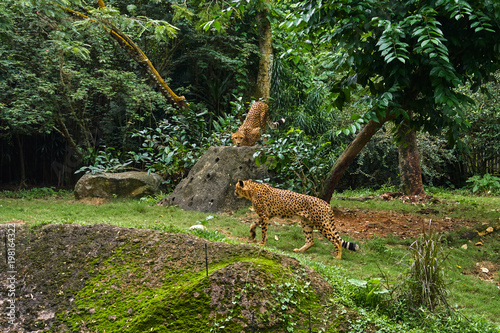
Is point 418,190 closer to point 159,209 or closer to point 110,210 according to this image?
point 159,209

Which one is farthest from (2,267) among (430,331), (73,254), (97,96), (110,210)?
(97,96)

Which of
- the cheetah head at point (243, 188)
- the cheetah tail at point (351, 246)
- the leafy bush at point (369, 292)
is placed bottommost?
the cheetah tail at point (351, 246)

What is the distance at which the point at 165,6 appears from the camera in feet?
48.7

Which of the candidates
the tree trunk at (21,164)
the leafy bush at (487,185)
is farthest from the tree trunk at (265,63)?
the tree trunk at (21,164)

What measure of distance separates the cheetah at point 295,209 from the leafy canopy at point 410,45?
1790 millimetres

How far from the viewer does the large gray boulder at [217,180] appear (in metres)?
9.72

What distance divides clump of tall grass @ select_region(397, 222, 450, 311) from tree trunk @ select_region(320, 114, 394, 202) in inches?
180

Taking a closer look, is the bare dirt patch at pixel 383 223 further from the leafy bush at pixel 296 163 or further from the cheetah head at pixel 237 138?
the cheetah head at pixel 237 138

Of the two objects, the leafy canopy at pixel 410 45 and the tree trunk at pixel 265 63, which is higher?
the tree trunk at pixel 265 63

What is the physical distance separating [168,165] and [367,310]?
29.4ft

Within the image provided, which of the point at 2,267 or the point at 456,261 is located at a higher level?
the point at 2,267

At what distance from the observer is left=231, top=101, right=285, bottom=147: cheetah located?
10.8m

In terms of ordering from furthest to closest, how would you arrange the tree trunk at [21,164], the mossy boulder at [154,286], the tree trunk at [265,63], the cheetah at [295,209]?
the tree trunk at [21,164] → the tree trunk at [265,63] → the cheetah at [295,209] → the mossy boulder at [154,286]

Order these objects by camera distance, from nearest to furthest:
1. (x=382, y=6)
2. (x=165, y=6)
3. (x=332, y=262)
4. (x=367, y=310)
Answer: (x=367, y=310) < (x=382, y=6) < (x=332, y=262) < (x=165, y=6)
